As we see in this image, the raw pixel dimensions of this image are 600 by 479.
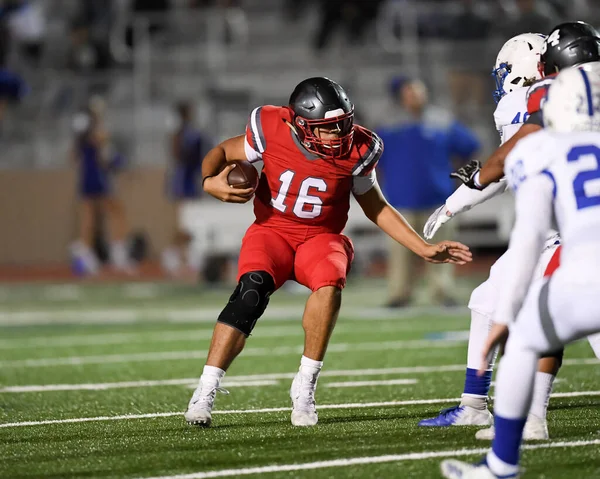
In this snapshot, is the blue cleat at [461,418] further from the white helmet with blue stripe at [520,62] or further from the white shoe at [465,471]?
the white helmet with blue stripe at [520,62]

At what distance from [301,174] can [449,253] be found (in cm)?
72

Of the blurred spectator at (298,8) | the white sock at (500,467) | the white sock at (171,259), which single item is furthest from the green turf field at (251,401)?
the blurred spectator at (298,8)

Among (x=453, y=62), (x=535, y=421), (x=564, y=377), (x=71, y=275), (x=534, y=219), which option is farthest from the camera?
(x=71, y=275)

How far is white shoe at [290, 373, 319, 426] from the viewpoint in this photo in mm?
4473

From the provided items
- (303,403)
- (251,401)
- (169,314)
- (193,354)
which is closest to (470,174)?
(303,403)

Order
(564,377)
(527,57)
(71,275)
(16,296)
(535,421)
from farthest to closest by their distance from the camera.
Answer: (71,275)
(16,296)
(564,377)
(527,57)
(535,421)

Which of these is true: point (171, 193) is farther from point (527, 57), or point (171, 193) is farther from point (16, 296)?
point (527, 57)

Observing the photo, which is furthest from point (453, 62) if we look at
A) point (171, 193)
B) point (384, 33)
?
point (171, 193)

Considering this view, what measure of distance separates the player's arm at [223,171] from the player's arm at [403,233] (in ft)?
1.79

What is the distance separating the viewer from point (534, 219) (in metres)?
3.23

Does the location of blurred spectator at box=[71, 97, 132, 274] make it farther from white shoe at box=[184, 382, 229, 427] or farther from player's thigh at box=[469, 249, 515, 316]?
player's thigh at box=[469, 249, 515, 316]

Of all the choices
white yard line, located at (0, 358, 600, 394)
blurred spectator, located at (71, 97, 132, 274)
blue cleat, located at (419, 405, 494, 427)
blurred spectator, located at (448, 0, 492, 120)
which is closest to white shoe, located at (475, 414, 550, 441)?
blue cleat, located at (419, 405, 494, 427)

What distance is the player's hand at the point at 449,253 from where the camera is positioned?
4.45 m

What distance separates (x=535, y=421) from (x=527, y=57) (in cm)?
145
